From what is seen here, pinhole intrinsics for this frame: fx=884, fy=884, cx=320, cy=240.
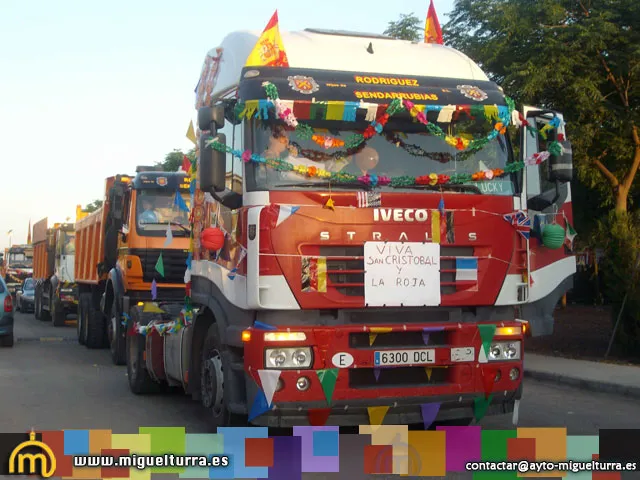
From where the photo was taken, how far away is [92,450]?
7465 millimetres

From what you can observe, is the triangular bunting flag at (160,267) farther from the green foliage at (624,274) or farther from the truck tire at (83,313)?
the green foliage at (624,274)

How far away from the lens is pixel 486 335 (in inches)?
294

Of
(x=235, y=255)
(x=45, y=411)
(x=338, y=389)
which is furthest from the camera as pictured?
(x=45, y=411)

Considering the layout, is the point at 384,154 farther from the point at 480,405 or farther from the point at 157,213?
the point at 157,213

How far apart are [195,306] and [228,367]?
145 cm

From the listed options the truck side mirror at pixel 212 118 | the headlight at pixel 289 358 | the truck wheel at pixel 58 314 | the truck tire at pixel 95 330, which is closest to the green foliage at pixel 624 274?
the headlight at pixel 289 358

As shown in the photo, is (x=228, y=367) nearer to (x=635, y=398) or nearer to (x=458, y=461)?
(x=458, y=461)

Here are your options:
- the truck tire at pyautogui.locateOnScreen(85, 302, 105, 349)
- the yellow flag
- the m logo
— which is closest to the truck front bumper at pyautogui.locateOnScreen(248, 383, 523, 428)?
the m logo

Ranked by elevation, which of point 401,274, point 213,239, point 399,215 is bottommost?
point 401,274

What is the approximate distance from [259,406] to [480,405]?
6.25 feet

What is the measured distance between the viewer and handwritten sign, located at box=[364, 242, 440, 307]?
7246 mm

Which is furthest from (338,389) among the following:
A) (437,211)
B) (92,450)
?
(92,450)

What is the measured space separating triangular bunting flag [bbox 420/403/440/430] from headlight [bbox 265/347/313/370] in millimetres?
1064

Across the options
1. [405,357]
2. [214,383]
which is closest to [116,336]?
[214,383]
